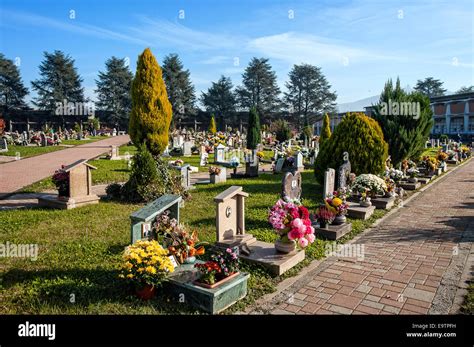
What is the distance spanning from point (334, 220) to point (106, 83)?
58886 mm

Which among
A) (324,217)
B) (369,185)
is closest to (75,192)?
(324,217)

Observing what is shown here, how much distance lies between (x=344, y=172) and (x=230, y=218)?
6213 millimetres

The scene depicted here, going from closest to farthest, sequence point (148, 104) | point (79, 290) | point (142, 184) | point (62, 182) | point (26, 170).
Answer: point (79, 290) → point (62, 182) → point (142, 184) → point (148, 104) → point (26, 170)

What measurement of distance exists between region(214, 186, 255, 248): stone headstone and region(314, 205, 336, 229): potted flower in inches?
82.9

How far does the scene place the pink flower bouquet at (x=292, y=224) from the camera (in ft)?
20.6

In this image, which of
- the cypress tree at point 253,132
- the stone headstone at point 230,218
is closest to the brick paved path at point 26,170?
the stone headstone at point 230,218

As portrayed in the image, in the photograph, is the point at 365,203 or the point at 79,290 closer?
the point at 79,290

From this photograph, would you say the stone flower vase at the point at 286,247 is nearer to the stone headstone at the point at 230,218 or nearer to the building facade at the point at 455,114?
the stone headstone at the point at 230,218

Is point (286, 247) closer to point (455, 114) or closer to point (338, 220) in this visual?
point (338, 220)

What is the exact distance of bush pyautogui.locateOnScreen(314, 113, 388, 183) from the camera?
12.8 metres

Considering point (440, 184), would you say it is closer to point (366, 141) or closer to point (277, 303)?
point (366, 141)

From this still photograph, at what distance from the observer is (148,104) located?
12.2m

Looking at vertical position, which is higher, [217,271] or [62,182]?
[62,182]

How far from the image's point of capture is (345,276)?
6.09 m
